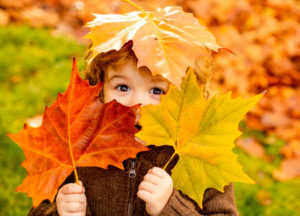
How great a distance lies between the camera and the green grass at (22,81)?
1.83 metres

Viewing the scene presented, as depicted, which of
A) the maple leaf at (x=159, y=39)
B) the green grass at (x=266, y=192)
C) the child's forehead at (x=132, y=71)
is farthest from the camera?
the green grass at (x=266, y=192)

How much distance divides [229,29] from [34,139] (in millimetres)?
2759

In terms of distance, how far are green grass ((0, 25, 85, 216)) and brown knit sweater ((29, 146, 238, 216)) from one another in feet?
2.01

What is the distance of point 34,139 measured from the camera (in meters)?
0.85

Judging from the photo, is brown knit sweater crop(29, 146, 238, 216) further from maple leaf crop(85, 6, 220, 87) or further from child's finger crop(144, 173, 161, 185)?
maple leaf crop(85, 6, 220, 87)

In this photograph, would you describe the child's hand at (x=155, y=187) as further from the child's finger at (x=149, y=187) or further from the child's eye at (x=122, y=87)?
the child's eye at (x=122, y=87)

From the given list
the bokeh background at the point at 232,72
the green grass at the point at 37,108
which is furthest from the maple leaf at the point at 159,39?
the green grass at the point at 37,108

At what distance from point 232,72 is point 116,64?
6.63 feet

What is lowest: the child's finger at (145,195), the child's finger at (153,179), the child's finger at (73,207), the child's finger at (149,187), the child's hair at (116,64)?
the child's finger at (73,207)

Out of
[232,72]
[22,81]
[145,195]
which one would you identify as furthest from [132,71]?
[232,72]

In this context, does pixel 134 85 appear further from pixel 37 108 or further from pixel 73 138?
pixel 37 108

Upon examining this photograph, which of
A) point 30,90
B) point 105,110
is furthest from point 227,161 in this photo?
point 30,90

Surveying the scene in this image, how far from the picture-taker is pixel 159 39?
0.87m

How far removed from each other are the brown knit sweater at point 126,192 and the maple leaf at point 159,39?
44 centimetres
